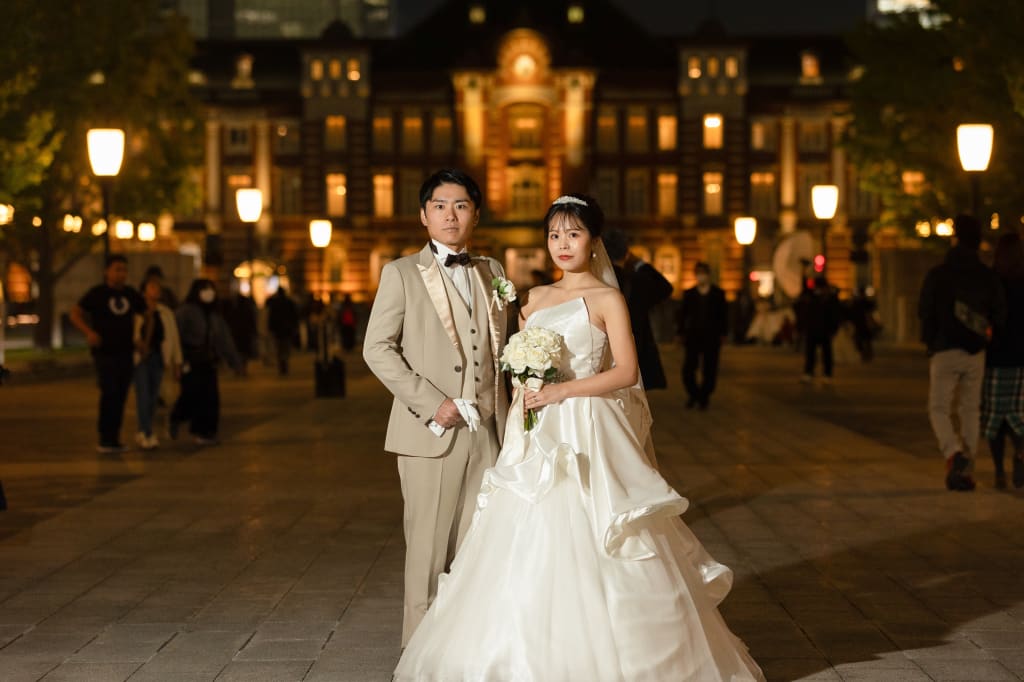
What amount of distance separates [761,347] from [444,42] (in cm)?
3559

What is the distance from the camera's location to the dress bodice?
19.8 ft

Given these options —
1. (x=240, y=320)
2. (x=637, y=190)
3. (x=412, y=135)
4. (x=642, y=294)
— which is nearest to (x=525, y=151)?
(x=412, y=135)

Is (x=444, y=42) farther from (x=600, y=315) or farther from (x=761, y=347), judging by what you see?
(x=600, y=315)

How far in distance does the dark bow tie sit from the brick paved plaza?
164cm

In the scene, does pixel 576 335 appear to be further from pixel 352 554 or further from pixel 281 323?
pixel 281 323

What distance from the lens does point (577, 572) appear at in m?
5.71

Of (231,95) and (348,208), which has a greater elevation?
(231,95)

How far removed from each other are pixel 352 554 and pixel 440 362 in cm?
336

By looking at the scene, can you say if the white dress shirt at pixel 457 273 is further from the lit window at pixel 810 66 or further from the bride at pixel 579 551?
the lit window at pixel 810 66

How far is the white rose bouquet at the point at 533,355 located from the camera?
576 cm

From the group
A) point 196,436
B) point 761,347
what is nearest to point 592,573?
point 196,436

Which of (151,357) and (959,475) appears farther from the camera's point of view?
(151,357)

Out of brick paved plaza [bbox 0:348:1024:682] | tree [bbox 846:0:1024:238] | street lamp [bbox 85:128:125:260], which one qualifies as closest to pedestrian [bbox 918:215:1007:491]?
brick paved plaza [bbox 0:348:1024:682]

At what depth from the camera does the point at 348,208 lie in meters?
73.8
